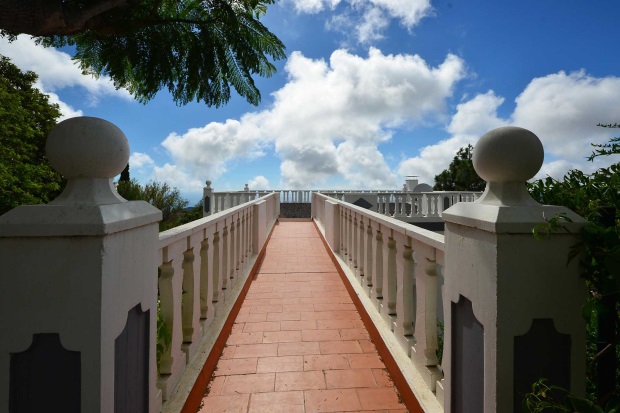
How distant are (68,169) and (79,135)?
0.44 feet

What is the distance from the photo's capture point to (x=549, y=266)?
124 cm

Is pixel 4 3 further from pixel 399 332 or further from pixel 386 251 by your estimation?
pixel 399 332

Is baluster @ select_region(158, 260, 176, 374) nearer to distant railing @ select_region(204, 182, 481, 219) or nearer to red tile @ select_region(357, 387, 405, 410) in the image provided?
red tile @ select_region(357, 387, 405, 410)

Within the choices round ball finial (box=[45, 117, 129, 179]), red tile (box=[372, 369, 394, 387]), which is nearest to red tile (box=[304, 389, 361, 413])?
red tile (box=[372, 369, 394, 387])

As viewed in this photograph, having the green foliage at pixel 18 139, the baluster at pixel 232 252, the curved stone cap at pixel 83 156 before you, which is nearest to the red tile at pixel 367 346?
the baluster at pixel 232 252

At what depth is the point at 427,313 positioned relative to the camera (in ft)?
6.87

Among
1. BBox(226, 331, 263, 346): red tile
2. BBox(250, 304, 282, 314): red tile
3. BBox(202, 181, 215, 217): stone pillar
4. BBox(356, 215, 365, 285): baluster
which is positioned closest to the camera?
BBox(226, 331, 263, 346): red tile

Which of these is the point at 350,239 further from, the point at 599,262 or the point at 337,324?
the point at 599,262

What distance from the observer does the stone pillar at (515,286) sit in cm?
123

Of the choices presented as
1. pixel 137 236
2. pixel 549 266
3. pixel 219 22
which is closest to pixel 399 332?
pixel 549 266

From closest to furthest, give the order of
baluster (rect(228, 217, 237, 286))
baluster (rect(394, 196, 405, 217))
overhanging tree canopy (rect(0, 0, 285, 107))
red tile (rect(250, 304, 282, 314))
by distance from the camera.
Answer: overhanging tree canopy (rect(0, 0, 285, 107)) → red tile (rect(250, 304, 282, 314)) → baluster (rect(228, 217, 237, 286)) → baluster (rect(394, 196, 405, 217))

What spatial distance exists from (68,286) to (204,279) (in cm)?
177

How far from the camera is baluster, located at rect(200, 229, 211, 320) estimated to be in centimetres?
284

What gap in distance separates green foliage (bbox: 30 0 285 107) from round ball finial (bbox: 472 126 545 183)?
1.82 m
